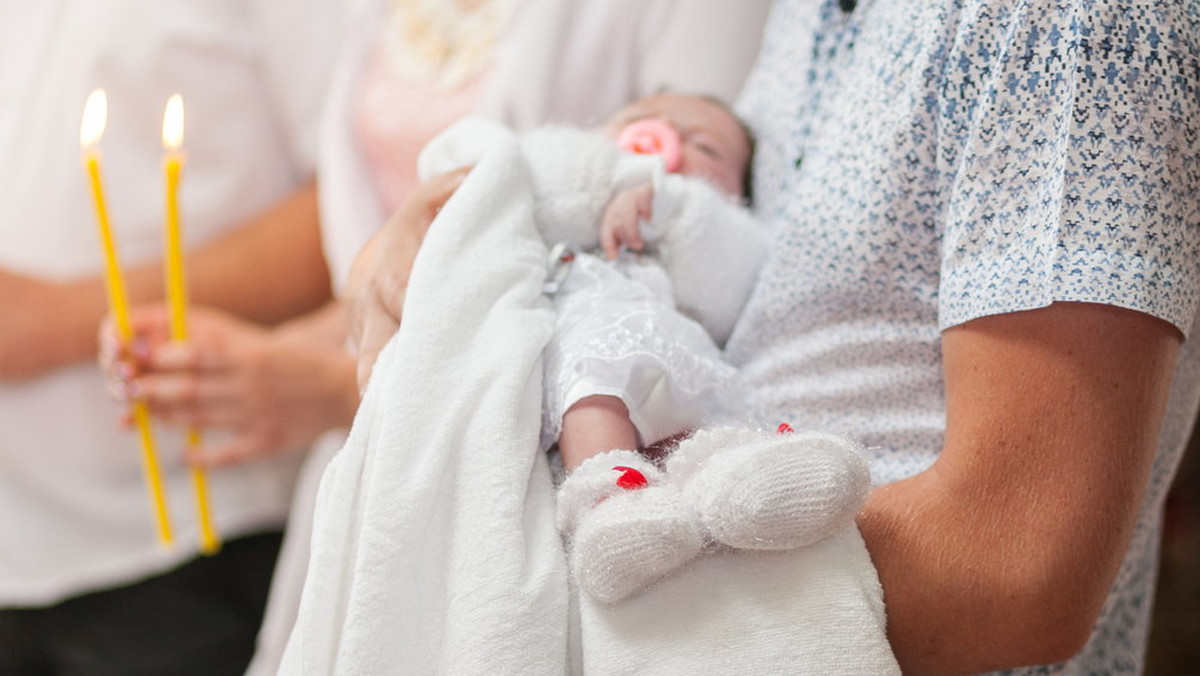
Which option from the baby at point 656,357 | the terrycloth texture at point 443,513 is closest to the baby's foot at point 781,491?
the baby at point 656,357

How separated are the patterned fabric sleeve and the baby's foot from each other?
156mm

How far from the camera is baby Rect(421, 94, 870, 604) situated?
651 mm

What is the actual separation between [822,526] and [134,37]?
1269 mm

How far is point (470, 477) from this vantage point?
28.7 inches

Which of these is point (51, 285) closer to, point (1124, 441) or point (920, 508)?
point (920, 508)

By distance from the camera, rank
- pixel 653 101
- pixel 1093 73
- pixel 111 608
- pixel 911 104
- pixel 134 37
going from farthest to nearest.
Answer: pixel 111 608 < pixel 134 37 < pixel 653 101 < pixel 911 104 < pixel 1093 73

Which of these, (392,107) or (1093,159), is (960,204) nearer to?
(1093,159)

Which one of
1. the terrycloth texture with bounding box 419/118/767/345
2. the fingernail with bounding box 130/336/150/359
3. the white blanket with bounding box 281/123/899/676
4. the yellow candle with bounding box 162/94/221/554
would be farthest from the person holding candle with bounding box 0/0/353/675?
the white blanket with bounding box 281/123/899/676

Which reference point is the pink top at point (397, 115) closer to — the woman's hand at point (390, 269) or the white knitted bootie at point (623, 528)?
the woman's hand at point (390, 269)

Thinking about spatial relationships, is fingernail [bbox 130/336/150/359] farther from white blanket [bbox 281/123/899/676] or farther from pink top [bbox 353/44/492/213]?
white blanket [bbox 281/123/899/676]

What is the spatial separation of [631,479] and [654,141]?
50cm

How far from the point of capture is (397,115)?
4.37 feet

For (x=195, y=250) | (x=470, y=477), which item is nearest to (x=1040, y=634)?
(x=470, y=477)

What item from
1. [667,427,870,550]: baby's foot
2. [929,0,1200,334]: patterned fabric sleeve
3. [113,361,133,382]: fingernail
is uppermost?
[929,0,1200,334]: patterned fabric sleeve
